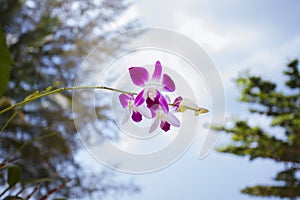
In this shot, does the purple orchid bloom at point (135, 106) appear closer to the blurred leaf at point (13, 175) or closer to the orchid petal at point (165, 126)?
the orchid petal at point (165, 126)

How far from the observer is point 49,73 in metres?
2.41

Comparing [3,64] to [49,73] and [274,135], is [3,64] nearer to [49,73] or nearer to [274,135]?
[49,73]

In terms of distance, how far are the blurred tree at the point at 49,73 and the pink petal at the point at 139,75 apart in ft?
5.69

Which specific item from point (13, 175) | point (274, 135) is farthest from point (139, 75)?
point (274, 135)

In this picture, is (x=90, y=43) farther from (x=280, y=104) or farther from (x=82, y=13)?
(x=280, y=104)

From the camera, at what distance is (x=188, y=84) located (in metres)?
0.22

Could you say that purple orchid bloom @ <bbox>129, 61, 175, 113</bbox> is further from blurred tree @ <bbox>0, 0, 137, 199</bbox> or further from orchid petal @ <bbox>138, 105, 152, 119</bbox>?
blurred tree @ <bbox>0, 0, 137, 199</bbox>

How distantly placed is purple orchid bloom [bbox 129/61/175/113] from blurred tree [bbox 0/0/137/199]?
1735mm

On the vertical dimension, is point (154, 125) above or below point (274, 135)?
below

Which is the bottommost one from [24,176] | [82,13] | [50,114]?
[24,176]

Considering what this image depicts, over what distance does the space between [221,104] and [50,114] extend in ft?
6.42

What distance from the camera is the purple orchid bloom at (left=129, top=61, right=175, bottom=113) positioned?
0.66 ft

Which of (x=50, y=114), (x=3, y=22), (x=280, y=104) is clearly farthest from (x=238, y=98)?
(x=3, y=22)

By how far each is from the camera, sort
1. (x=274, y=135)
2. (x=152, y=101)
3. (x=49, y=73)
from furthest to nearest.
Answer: (x=274, y=135), (x=49, y=73), (x=152, y=101)
